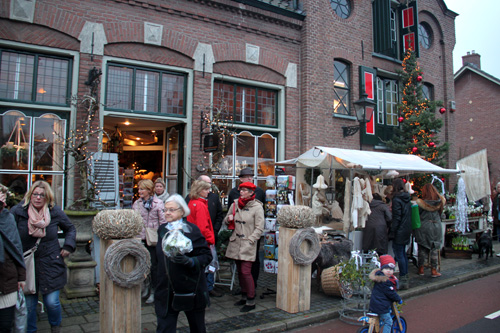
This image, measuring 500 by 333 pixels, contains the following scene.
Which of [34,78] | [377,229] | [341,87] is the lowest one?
[377,229]

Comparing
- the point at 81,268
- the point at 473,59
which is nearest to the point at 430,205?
the point at 81,268

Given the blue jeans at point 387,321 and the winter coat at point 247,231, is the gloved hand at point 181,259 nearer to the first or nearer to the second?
the winter coat at point 247,231

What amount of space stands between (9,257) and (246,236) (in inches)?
122

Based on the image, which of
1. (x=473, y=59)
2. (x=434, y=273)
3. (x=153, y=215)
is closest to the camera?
(x=153, y=215)

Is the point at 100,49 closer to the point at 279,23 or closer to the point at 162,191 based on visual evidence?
the point at 162,191

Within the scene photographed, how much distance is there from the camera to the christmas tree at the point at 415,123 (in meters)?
12.5

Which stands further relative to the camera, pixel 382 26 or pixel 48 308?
pixel 382 26

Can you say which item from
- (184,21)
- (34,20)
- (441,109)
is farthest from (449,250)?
(34,20)

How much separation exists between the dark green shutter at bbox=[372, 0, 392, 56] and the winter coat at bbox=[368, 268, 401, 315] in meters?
9.90

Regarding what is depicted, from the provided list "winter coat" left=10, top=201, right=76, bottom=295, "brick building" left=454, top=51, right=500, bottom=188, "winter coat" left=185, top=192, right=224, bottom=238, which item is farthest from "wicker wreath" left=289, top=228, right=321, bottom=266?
"brick building" left=454, top=51, right=500, bottom=188

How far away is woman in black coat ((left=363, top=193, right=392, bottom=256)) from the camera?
709 cm

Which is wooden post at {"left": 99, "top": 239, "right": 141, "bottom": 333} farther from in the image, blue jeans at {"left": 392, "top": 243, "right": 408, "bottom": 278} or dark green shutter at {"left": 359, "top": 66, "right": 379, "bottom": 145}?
dark green shutter at {"left": 359, "top": 66, "right": 379, "bottom": 145}

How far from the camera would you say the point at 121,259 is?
418cm

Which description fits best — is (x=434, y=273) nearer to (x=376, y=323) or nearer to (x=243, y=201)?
(x=376, y=323)
